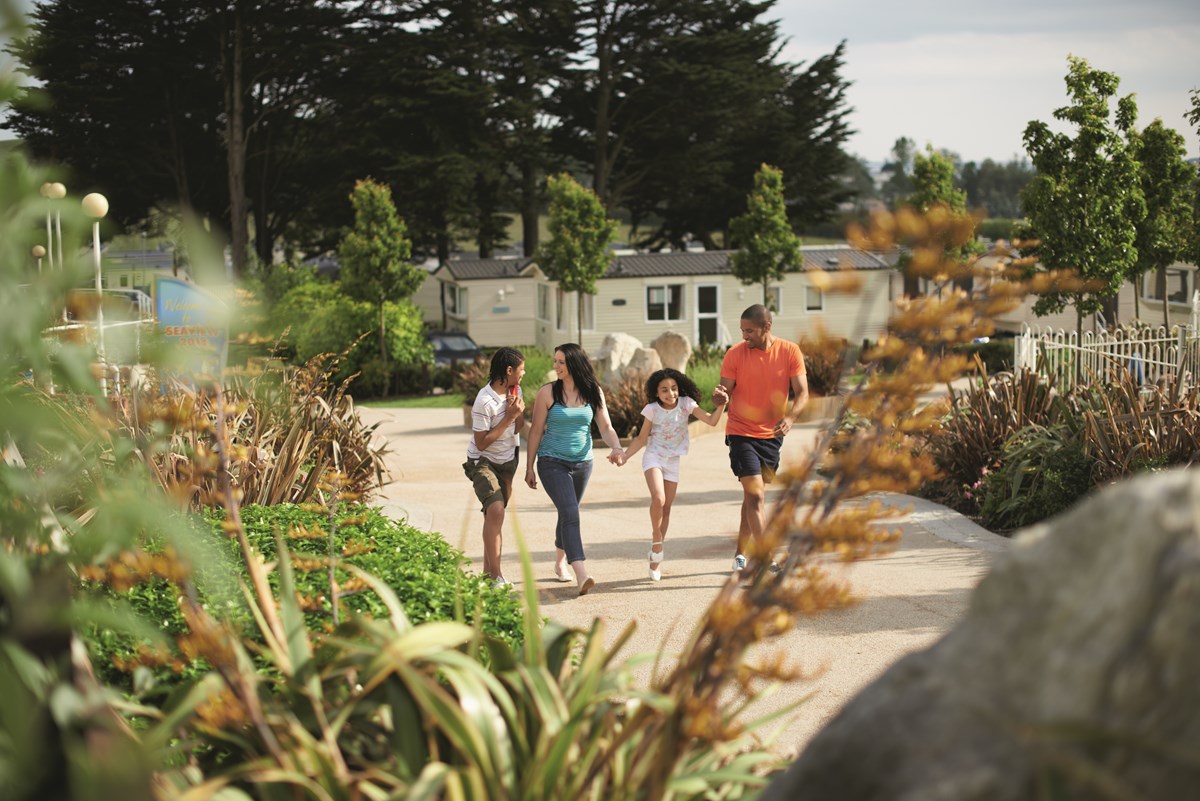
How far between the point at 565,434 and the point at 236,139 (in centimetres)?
3321

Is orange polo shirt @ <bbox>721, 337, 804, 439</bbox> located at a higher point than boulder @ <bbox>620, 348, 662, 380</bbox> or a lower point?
higher

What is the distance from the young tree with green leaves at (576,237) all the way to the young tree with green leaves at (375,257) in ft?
13.1

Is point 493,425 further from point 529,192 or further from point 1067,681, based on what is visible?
point 529,192

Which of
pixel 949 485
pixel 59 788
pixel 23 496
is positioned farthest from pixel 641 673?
pixel 949 485

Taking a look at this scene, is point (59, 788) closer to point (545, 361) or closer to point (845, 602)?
point (845, 602)

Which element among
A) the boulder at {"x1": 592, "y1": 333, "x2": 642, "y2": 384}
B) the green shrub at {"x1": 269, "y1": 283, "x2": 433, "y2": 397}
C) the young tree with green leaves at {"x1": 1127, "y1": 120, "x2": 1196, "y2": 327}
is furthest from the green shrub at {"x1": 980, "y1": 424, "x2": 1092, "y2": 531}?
the green shrub at {"x1": 269, "y1": 283, "x2": 433, "y2": 397}

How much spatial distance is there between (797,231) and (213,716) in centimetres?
4904

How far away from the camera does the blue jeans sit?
315 inches

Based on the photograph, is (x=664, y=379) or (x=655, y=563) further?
(x=664, y=379)

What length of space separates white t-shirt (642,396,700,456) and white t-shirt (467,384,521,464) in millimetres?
1040

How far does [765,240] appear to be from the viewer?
1371 inches

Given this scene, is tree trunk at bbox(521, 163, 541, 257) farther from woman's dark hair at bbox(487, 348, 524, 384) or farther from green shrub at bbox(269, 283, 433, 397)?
woman's dark hair at bbox(487, 348, 524, 384)

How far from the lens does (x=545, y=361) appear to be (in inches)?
995

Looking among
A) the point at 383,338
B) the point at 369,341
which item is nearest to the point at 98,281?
the point at 383,338
